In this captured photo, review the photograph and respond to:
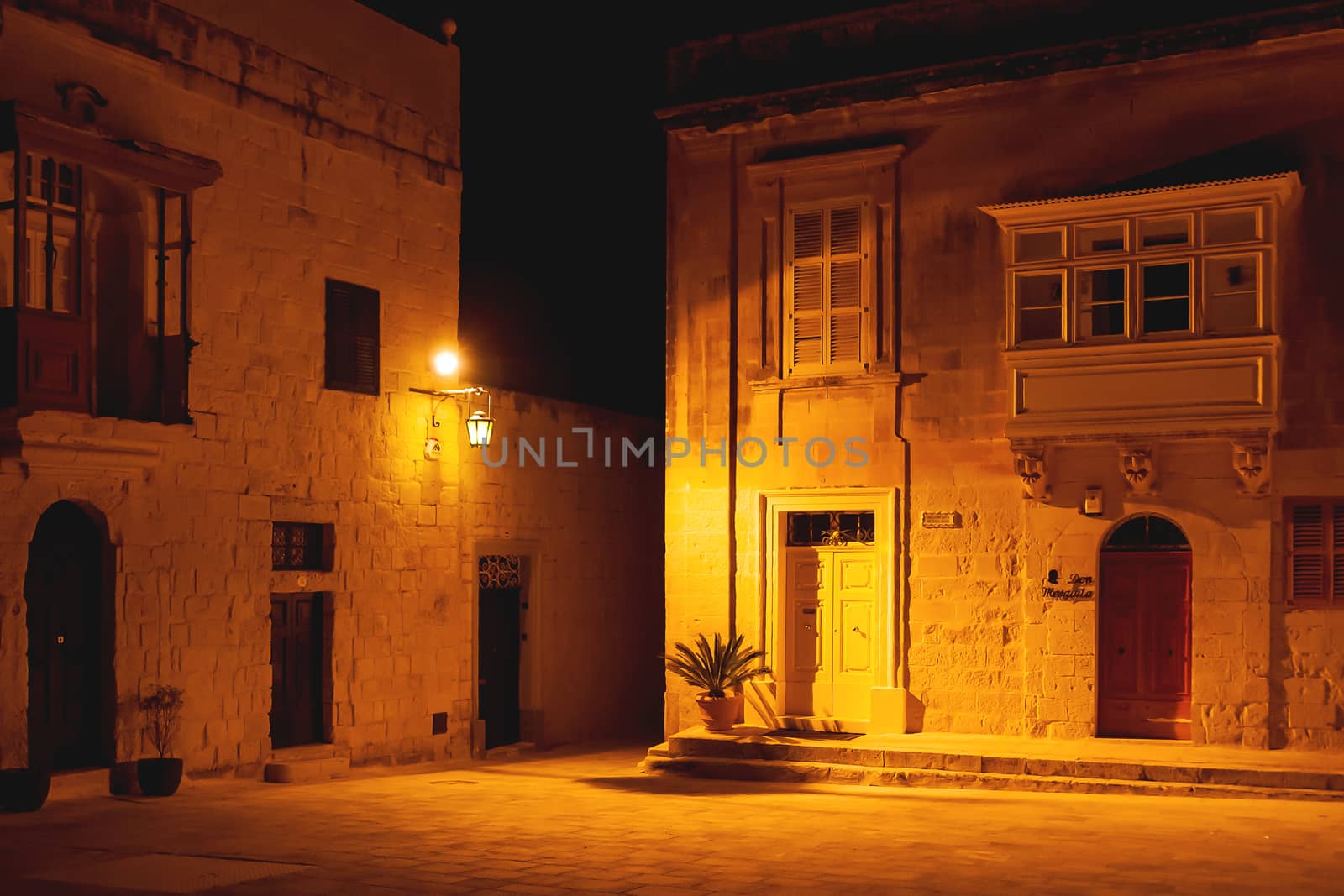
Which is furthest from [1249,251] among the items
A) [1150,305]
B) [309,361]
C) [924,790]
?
[309,361]

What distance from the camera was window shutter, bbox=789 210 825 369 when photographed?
613 inches

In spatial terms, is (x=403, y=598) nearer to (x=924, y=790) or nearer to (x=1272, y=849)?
(x=924, y=790)

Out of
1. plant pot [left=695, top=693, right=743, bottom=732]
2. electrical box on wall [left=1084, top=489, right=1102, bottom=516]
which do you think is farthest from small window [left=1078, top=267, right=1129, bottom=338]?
plant pot [left=695, top=693, right=743, bottom=732]

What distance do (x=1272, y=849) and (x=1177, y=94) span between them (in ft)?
24.9

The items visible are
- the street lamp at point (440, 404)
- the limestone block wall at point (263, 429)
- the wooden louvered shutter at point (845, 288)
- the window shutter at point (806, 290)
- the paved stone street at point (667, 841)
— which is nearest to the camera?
the paved stone street at point (667, 841)

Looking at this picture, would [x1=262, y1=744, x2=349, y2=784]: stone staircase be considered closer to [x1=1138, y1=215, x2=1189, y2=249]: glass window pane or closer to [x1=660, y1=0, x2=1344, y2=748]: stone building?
[x1=660, y1=0, x2=1344, y2=748]: stone building

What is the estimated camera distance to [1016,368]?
14344 mm

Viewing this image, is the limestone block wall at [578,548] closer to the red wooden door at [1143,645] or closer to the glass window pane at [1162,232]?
the red wooden door at [1143,645]

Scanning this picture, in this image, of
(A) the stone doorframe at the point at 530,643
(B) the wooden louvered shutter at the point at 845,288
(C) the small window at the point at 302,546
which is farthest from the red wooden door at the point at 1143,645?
(C) the small window at the point at 302,546

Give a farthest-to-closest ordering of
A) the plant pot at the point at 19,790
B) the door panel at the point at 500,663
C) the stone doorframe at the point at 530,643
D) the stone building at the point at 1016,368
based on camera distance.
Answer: the stone doorframe at the point at 530,643
the door panel at the point at 500,663
the stone building at the point at 1016,368
the plant pot at the point at 19,790

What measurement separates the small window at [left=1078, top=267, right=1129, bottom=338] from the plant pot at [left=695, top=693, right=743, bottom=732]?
16.9 feet

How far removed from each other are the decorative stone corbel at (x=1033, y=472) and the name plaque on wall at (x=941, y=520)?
0.76 m

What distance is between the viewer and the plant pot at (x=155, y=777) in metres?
12.3

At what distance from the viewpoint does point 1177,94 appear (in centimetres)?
1402
